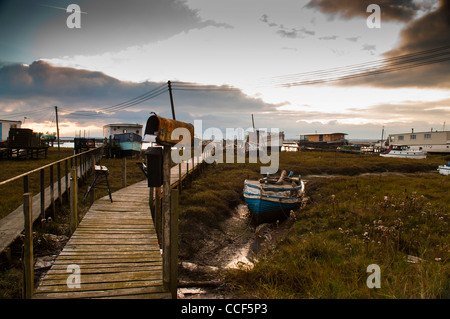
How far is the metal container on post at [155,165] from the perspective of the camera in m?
4.61

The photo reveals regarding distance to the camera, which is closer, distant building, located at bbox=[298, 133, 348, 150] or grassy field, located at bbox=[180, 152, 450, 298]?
grassy field, located at bbox=[180, 152, 450, 298]

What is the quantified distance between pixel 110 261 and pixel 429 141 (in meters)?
58.3

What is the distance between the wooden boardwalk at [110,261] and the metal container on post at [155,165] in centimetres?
163

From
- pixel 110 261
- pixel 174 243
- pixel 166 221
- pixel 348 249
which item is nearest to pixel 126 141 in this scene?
pixel 110 261

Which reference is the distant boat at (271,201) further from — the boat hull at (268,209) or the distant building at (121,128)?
the distant building at (121,128)

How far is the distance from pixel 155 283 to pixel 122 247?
1.56m

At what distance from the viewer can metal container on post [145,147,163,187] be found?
461 centimetres

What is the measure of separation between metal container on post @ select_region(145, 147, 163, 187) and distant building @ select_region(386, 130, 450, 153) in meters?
56.4

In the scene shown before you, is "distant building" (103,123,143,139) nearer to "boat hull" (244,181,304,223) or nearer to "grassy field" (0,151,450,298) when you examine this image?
"grassy field" (0,151,450,298)

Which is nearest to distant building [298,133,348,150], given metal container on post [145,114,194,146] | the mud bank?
the mud bank

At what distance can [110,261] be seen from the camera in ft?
15.6

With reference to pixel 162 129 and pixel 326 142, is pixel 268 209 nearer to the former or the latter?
pixel 162 129

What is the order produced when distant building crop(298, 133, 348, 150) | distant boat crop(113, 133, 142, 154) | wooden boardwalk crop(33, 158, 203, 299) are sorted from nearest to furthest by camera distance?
wooden boardwalk crop(33, 158, 203, 299) → distant boat crop(113, 133, 142, 154) → distant building crop(298, 133, 348, 150)

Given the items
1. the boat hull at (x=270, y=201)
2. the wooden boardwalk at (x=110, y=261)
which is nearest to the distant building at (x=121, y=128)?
the boat hull at (x=270, y=201)
